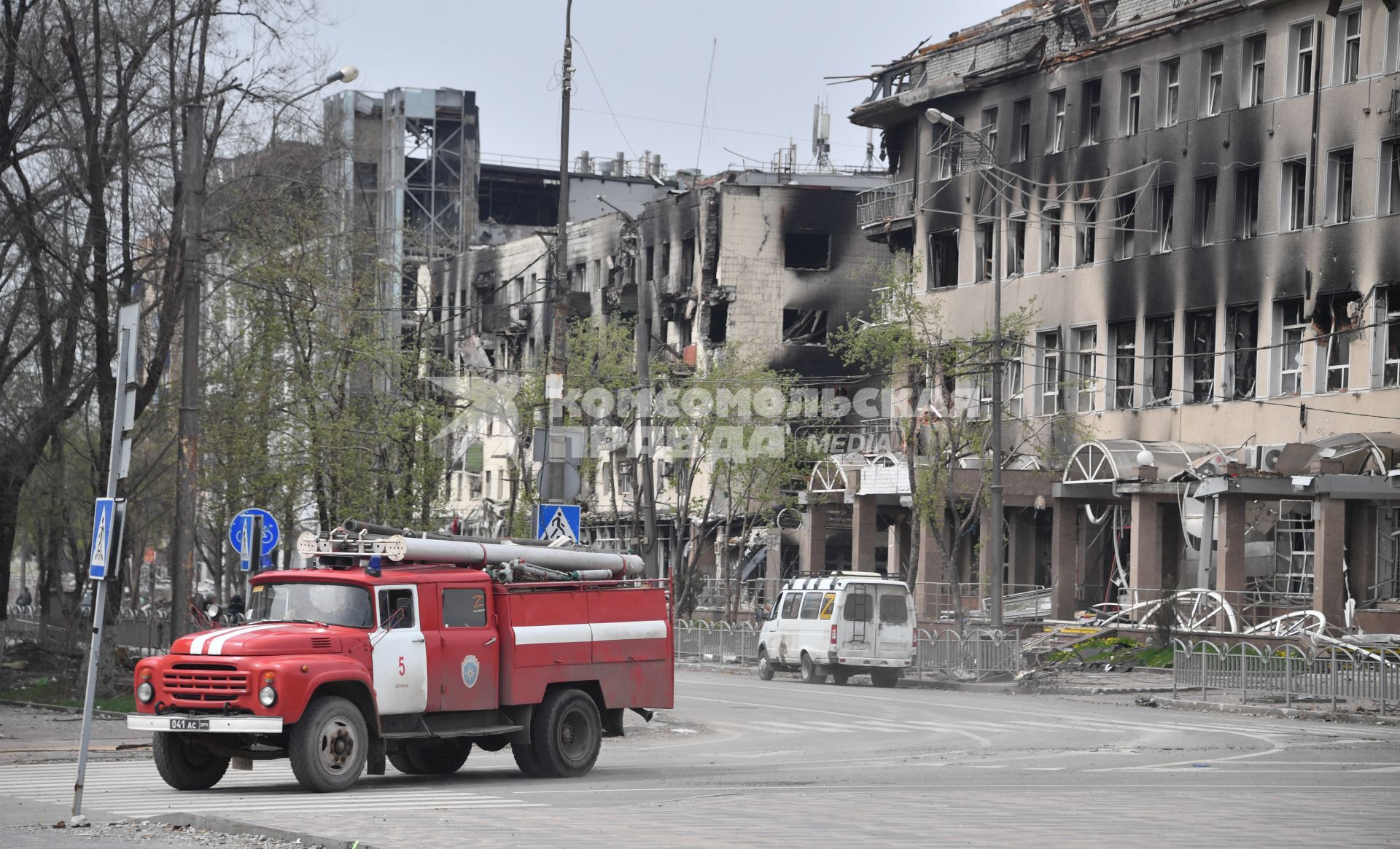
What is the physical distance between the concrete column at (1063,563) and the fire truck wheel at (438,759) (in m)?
34.0

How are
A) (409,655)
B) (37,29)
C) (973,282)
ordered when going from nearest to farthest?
(409,655)
(37,29)
(973,282)

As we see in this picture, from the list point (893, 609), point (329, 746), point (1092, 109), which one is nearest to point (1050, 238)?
point (1092, 109)

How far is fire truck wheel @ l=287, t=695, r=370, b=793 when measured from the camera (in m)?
16.5

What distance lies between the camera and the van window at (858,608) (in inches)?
1569

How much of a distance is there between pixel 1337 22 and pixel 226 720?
38639 millimetres

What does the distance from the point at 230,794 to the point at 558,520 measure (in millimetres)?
10965

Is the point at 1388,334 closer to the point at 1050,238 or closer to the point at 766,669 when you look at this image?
the point at 1050,238

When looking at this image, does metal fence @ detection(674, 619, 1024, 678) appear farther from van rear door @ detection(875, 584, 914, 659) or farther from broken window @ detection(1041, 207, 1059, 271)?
broken window @ detection(1041, 207, 1059, 271)

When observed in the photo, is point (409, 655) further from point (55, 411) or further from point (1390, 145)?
point (1390, 145)

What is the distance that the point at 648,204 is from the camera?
261ft

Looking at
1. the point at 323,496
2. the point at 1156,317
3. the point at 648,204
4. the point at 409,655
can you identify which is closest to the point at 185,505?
the point at 409,655

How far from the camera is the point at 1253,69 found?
4969 cm

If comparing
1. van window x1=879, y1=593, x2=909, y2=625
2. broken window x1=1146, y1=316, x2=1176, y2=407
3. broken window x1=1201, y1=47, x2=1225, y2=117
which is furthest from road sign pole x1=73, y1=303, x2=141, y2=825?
broken window x1=1146, y1=316, x2=1176, y2=407

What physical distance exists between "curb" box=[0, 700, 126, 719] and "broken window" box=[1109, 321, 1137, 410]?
32.8 metres
